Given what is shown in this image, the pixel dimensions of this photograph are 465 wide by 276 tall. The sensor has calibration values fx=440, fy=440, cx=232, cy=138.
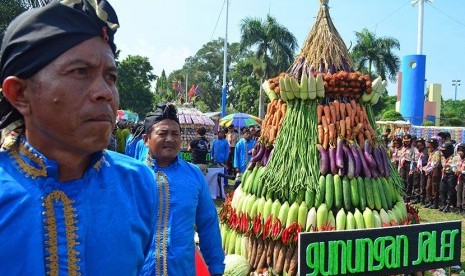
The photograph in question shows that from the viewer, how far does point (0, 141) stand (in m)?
1.33

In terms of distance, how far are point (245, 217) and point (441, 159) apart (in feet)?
24.7

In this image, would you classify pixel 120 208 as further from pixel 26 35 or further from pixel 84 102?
pixel 26 35

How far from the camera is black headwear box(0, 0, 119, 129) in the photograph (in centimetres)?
116

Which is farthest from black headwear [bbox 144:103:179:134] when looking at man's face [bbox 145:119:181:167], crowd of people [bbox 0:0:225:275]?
crowd of people [bbox 0:0:225:275]

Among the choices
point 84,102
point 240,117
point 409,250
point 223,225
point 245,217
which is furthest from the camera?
point 240,117

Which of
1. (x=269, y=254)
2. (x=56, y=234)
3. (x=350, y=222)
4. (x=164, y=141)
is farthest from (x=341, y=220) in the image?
(x=56, y=234)

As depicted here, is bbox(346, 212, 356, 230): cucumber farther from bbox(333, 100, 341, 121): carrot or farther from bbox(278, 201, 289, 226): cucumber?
bbox(333, 100, 341, 121): carrot

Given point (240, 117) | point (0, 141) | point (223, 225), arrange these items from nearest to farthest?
point (0, 141) < point (223, 225) < point (240, 117)

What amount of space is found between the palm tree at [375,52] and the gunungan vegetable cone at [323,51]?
103 feet

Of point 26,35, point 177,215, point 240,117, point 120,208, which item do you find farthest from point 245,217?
point 240,117

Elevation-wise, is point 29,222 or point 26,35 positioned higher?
point 26,35

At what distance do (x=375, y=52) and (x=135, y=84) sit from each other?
22.5 metres

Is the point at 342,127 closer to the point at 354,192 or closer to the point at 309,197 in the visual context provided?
the point at 354,192

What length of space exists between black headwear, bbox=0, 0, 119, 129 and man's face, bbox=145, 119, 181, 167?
5.53ft
